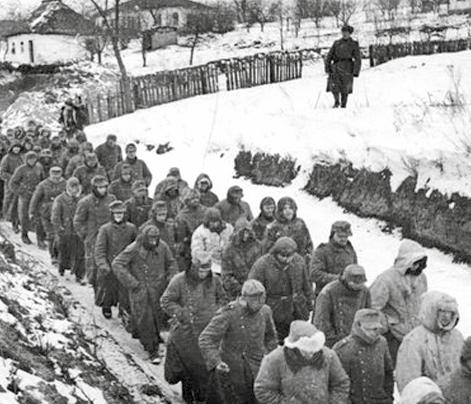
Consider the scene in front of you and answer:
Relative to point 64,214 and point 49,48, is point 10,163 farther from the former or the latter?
point 49,48

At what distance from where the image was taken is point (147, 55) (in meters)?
51.6

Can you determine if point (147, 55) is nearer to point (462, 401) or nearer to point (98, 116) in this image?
point (98, 116)

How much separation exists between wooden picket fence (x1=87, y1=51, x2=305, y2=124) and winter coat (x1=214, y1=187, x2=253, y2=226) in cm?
1461

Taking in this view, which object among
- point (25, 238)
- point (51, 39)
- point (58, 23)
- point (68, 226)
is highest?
point (58, 23)

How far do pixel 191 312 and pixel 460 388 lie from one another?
316 cm

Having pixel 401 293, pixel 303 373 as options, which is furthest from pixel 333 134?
pixel 303 373

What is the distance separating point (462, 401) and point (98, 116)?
82.9ft

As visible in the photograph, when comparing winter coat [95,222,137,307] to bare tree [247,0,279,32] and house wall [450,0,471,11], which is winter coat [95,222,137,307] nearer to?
house wall [450,0,471,11]

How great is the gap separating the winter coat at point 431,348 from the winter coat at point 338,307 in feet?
3.69

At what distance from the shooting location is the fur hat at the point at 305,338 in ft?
16.9

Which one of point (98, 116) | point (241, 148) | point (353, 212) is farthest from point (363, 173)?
point (98, 116)

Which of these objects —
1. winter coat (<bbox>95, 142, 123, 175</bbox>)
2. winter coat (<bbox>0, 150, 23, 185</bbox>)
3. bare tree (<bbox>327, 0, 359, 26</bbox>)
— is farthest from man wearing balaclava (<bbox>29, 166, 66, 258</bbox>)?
bare tree (<bbox>327, 0, 359, 26</bbox>)

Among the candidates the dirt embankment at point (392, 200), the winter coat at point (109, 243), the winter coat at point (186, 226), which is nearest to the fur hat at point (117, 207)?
the winter coat at point (109, 243)

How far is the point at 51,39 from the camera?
166 feet
